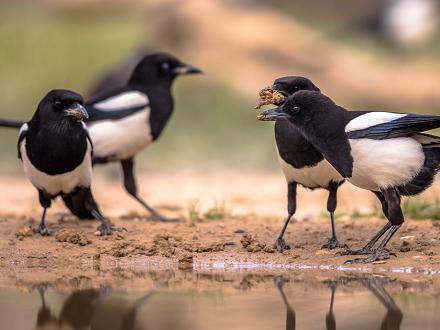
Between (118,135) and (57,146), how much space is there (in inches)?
68.0

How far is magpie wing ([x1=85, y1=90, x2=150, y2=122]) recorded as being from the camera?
9578 mm

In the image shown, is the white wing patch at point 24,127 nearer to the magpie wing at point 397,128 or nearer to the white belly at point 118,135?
the white belly at point 118,135

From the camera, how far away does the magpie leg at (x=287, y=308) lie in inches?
205

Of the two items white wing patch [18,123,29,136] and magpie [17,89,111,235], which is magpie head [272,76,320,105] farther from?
white wing patch [18,123,29,136]

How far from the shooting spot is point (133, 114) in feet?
31.6

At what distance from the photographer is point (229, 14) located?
62.7 ft

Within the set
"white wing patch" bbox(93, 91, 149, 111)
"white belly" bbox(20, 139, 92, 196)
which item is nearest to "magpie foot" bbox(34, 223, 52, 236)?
"white belly" bbox(20, 139, 92, 196)

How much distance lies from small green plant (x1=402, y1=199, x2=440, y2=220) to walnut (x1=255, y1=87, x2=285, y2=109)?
6.16 ft

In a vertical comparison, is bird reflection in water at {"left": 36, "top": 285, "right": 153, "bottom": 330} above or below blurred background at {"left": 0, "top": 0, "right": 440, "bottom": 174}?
below

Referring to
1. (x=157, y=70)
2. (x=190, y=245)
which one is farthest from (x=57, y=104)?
(x=157, y=70)

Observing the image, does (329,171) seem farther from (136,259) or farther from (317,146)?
(136,259)

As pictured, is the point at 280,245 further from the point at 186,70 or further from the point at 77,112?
the point at 186,70

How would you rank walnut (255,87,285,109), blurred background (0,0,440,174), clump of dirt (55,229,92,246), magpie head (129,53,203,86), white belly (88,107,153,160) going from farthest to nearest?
blurred background (0,0,440,174)
magpie head (129,53,203,86)
white belly (88,107,153,160)
clump of dirt (55,229,92,246)
walnut (255,87,285,109)

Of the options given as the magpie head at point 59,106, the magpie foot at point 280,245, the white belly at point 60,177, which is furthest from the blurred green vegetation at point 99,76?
the magpie foot at point 280,245
